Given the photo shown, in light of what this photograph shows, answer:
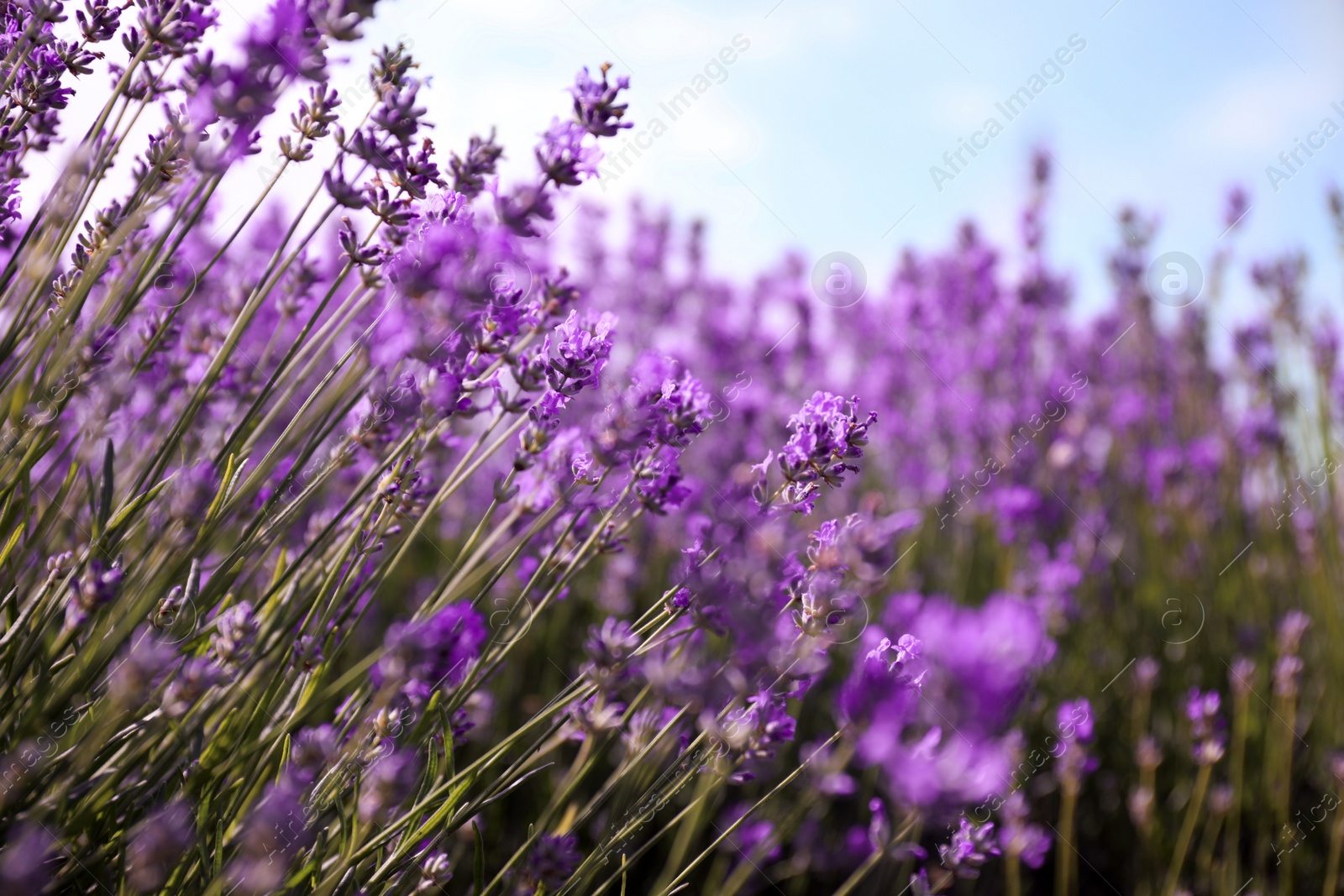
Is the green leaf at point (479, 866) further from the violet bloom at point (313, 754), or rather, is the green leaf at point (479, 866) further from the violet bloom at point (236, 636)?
the violet bloom at point (236, 636)

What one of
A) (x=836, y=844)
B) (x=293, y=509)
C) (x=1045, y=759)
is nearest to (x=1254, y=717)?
(x=1045, y=759)

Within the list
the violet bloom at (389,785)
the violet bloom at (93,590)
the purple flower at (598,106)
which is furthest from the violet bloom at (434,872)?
the purple flower at (598,106)

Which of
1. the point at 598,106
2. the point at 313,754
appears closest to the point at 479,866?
the point at 313,754

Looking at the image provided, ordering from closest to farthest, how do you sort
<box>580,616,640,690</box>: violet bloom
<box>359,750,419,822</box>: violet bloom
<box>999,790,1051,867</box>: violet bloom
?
1. <box>359,750,419,822</box>: violet bloom
2. <box>580,616,640,690</box>: violet bloom
3. <box>999,790,1051,867</box>: violet bloom

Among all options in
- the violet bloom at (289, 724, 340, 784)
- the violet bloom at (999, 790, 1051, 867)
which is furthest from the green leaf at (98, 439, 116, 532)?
the violet bloom at (999, 790, 1051, 867)

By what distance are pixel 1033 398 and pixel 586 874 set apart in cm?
410

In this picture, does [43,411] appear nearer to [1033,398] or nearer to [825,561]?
[825,561]

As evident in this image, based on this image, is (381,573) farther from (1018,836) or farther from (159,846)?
(1018,836)

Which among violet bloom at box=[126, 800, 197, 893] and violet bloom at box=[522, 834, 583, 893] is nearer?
violet bloom at box=[126, 800, 197, 893]

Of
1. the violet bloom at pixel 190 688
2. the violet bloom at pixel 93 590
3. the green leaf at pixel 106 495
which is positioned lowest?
the violet bloom at pixel 190 688

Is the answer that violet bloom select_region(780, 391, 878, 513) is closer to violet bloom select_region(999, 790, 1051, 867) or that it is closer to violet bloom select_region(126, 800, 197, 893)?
violet bloom select_region(126, 800, 197, 893)

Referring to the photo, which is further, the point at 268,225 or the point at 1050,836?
the point at 268,225

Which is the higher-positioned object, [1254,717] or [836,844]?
[836,844]

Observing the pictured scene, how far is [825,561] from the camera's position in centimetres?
112
